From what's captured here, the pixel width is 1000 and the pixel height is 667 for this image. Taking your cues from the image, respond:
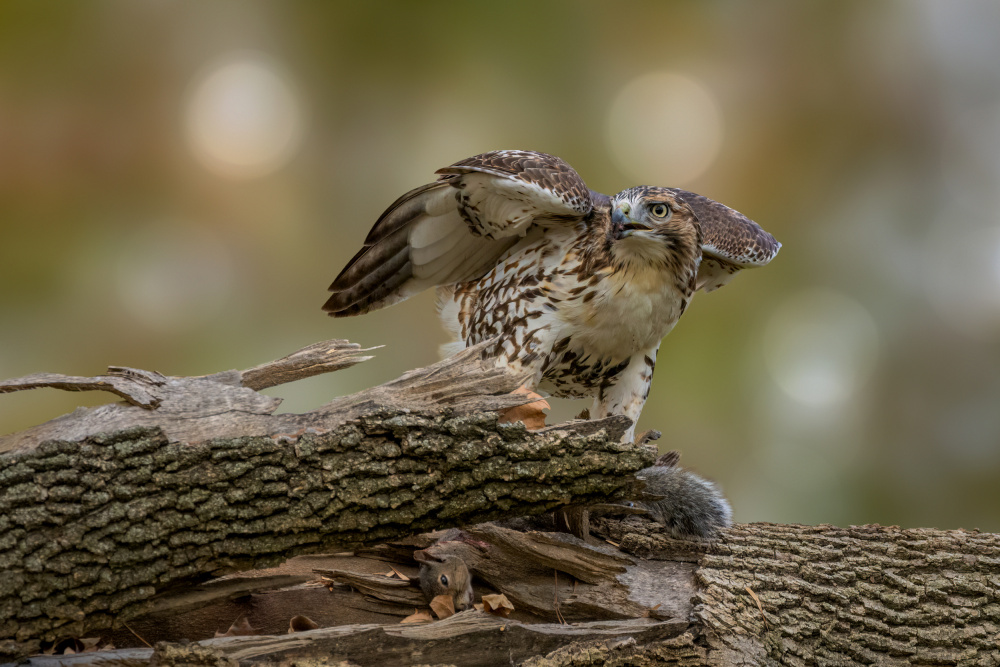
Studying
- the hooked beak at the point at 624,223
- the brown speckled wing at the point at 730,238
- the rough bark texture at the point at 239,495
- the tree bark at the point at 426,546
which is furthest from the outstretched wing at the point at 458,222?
the rough bark texture at the point at 239,495

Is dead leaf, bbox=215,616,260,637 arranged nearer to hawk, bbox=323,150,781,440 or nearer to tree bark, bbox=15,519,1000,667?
tree bark, bbox=15,519,1000,667

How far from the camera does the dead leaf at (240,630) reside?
196 centimetres

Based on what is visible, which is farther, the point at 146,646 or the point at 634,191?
the point at 634,191

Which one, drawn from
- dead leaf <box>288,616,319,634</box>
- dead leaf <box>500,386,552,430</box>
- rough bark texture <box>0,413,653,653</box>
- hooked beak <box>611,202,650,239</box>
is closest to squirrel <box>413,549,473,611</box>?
rough bark texture <box>0,413,653,653</box>

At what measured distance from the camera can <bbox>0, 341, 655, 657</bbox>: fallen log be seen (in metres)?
1.68

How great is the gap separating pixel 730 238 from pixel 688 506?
110 centimetres

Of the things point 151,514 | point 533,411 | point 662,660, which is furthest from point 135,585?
point 662,660

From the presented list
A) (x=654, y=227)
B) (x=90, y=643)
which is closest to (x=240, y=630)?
(x=90, y=643)

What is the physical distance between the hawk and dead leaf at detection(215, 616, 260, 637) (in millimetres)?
1159

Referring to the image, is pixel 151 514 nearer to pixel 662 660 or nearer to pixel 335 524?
pixel 335 524

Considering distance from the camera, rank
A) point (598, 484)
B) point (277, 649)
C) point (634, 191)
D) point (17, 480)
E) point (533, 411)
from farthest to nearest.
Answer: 1. point (634, 191)
2. point (533, 411)
3. point (598, 484)
4. point (277, 649)
5. point (17, 480)

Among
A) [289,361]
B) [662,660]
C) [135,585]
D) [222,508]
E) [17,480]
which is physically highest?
[289,361]

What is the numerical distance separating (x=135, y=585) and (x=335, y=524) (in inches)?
19.2

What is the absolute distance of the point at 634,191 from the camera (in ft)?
8.05
